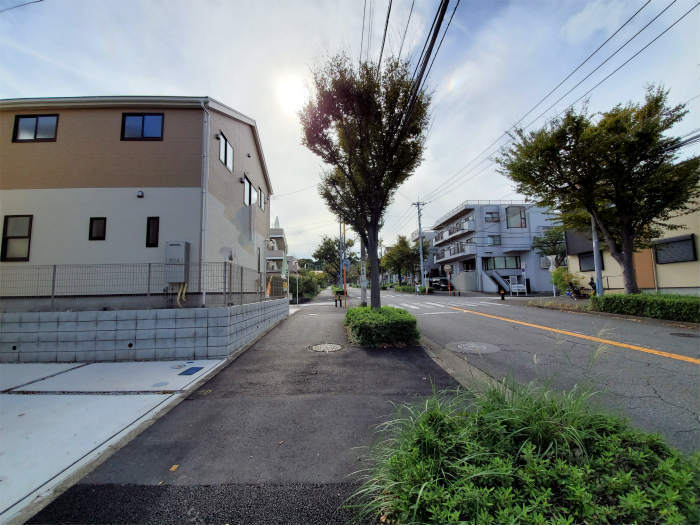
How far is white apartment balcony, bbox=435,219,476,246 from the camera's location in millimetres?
32719

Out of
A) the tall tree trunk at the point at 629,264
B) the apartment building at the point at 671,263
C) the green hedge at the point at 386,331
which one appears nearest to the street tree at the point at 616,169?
the tall tree trunk at the point at 629,264

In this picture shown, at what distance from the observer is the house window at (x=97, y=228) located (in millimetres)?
7386

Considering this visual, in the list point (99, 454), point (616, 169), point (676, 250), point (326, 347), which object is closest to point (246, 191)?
point (326, 347)

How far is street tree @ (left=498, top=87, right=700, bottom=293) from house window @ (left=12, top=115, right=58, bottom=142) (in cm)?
1694

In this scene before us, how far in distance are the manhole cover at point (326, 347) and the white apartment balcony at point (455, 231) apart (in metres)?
30.6

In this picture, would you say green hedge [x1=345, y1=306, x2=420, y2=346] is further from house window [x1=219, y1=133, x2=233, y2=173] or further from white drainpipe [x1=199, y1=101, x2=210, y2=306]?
house window [x1=219, y1=133, x2=233, y2=173]

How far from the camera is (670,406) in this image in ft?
10.7

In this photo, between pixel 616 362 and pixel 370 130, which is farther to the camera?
pixel 370 130

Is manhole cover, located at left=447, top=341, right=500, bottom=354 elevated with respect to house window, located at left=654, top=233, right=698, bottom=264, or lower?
lower

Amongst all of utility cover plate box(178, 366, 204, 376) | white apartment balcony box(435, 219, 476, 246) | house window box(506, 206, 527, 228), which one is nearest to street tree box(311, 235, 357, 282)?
white apartment balcony box(435, 219, 476, 246)

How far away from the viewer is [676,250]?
14.0 m

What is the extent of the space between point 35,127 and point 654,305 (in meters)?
20.9

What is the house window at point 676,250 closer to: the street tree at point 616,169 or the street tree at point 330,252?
the street tree at point 616,169

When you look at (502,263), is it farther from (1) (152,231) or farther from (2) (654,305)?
(1) (152,231)
